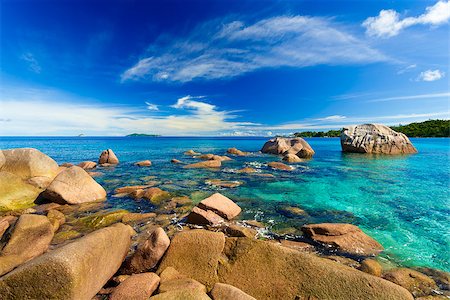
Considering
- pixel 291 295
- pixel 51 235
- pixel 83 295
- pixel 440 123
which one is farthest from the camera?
pixel 440 123

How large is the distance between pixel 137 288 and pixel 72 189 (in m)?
9.68

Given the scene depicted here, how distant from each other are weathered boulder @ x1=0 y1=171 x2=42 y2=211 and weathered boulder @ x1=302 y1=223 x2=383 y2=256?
1383 cm

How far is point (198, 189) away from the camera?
14852 mm

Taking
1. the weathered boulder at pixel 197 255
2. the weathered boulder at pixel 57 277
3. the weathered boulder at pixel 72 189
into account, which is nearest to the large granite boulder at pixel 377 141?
the weathered boulder at pixel 72 189

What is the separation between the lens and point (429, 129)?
10794cm

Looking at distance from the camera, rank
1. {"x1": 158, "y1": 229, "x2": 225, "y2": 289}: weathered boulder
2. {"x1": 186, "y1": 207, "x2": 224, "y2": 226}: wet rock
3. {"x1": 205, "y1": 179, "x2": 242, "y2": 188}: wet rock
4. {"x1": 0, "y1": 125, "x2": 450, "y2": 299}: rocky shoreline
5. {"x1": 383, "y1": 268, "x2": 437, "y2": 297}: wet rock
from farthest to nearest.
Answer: {"x1": 205, "y1": 179, "x2": 242, "y2": 188}: wet rock, {"x1": 186, "y1": 207, "x2": 224, "y2": 226}: wet rock, {"x1": 383, "y1": 268, "x2": 437, "y2": 297}: wet rock, {"x1": 158, "y1": 229, "x2": 225, "y2": 289}: weathered boulder, {"x1": 0, "y1": 125, "x2": 450, "y2": 299}: rocky shoreline

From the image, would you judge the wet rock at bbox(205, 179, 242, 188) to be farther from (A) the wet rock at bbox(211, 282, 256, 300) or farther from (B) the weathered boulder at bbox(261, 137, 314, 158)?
(B) the weathered boulder at bbox(261, 137, 314, 158)

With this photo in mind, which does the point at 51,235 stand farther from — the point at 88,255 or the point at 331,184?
the point at 331,184

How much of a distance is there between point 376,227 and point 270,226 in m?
4.69

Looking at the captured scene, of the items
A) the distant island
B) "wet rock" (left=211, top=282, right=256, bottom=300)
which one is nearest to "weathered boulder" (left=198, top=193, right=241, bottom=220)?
"wet rock" (left=211, top=282, right=256, bottom=300)

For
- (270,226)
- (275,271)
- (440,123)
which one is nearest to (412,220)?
(270,226)

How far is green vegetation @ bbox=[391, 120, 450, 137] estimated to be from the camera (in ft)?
337

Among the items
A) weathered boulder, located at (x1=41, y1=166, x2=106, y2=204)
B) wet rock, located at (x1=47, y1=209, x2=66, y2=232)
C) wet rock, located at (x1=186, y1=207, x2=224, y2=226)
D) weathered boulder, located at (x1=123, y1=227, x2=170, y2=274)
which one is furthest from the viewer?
weathered boulder, located at (x1=41, y1=166, x2=106, y2=204)

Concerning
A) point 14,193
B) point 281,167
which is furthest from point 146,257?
point 281,167
